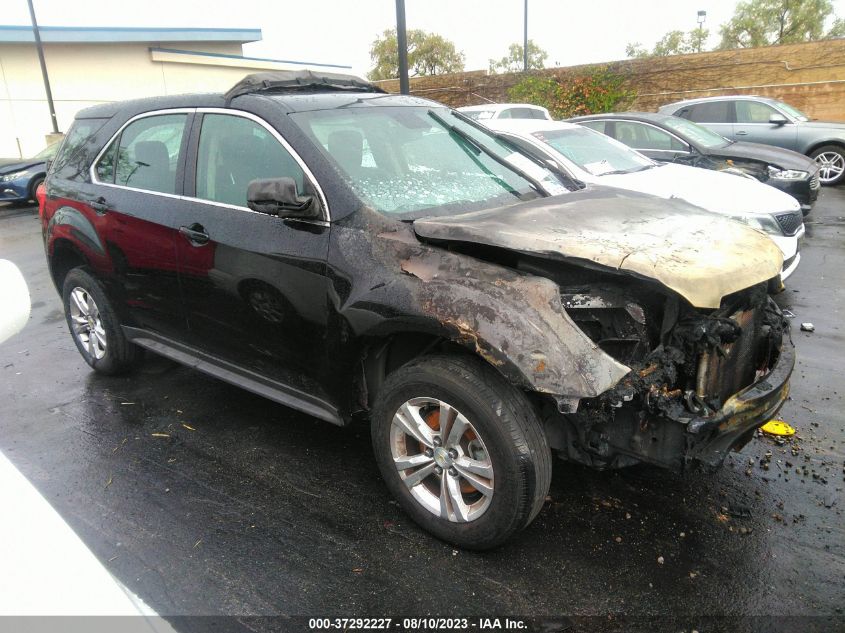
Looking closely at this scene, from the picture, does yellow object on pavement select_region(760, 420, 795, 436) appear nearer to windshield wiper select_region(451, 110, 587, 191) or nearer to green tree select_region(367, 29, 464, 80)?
windshield wiper select_region(451, 110, 587, 191)

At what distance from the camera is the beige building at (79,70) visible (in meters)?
23.8

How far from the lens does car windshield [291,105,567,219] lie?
10.6 feet

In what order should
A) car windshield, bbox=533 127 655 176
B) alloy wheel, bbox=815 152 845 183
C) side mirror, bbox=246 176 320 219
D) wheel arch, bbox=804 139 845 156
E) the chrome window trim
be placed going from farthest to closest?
alloy wheel, bbox=815 152 845 183 < wheel arch, bbox=804 139 845 156 < car windshield, bbox=533 127 655 176 < the chrome window trim < side mirror, bbox=246 176 320 219

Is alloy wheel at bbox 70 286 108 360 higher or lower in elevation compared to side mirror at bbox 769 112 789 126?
lower

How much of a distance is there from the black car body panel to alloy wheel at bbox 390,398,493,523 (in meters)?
0.32

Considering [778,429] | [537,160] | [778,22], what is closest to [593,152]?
[537,160]

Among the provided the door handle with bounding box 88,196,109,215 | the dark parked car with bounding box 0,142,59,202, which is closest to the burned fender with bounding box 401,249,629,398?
the door handle with bounding box 88,196,109,215

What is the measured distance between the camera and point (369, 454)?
370 centimetres

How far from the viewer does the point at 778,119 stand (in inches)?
498

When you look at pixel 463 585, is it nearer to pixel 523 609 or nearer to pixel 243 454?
pixel 523 609

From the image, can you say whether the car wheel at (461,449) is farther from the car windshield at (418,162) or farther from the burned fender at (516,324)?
the car windshield at (418,162)

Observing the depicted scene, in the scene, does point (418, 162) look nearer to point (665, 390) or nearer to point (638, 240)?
point (638, 240)

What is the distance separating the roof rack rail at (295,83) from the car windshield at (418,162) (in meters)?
0.44

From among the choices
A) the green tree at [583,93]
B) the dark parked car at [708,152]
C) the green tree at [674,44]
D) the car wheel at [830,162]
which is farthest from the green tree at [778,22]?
the dark parked car at [708,152]
